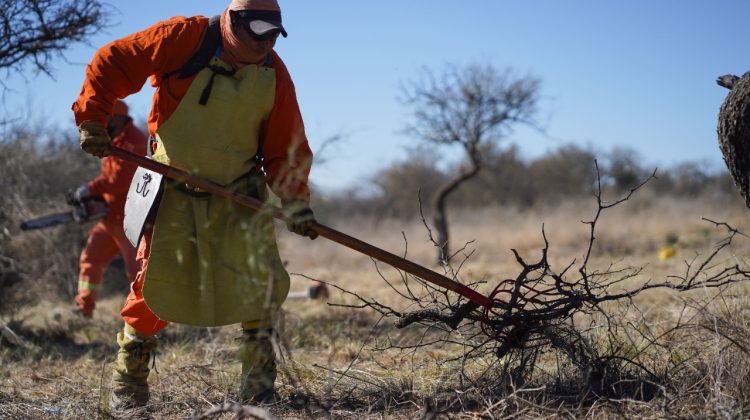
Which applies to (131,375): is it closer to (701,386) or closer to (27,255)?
(701,386)

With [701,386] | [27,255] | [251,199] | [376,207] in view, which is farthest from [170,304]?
[376,207]

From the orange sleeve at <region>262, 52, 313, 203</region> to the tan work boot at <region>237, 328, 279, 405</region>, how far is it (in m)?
0.65

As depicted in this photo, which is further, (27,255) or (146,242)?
(27,255)

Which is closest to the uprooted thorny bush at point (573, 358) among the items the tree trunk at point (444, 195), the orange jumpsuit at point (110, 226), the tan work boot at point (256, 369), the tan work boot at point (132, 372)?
the tan work boot at point (256, 369)

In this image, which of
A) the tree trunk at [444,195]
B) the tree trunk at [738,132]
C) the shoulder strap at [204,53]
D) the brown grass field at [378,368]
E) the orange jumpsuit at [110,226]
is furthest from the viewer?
the tree trunk at [444,195]

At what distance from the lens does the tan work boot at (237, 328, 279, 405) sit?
3.40 meters

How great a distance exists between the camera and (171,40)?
3391mm

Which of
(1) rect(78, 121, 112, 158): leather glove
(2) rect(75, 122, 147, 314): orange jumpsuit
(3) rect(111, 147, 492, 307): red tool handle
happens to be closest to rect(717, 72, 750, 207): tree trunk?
(3) rect(111, 147, 492, 307): red tool handle

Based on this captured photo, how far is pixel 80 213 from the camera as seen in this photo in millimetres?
6359

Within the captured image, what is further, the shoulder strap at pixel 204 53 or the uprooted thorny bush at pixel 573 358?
the shoulder strap at pixel 204 53

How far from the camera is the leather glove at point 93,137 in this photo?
3.33 metres

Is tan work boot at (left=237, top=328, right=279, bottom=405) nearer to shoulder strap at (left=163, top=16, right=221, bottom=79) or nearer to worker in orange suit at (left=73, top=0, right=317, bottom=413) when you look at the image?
worker in orange suit at (left=73, top=0, right=317, bottom=413)

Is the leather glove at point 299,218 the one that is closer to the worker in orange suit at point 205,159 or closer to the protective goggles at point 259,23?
the worker in orange suit at point 205,159

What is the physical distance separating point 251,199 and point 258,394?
2.83 ft
